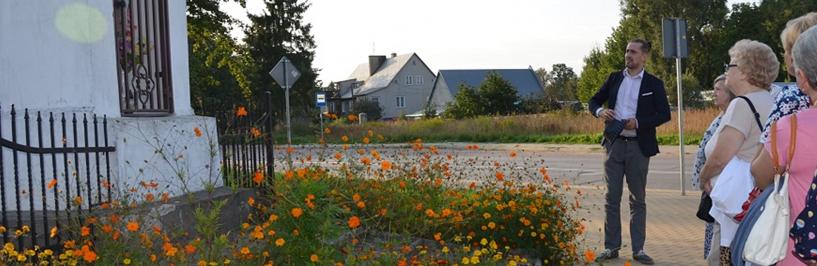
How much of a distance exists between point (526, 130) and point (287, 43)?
2711 centimetres

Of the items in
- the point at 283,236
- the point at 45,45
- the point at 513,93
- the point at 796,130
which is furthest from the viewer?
the point at 513,93

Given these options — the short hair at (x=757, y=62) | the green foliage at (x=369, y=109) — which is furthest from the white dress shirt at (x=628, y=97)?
the green foliage at (x=369, y=109)

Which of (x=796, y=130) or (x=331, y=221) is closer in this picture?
(x=796, y=130)

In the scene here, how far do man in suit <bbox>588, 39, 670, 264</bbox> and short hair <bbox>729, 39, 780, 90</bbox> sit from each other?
1.80 meters

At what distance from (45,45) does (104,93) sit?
51 cm

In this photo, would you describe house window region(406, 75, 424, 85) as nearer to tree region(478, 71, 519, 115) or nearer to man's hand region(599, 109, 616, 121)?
tree region(478, 71, 519, 115)

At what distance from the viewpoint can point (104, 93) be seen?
6.04 m

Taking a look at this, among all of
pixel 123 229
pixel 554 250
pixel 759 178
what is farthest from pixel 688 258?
pixel 123 229

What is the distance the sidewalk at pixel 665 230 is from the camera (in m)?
6.70

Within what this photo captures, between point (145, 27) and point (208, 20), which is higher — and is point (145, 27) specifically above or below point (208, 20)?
below

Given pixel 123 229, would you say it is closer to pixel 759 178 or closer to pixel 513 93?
pixel 759 178

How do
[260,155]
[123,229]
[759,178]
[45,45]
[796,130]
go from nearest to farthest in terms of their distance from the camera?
[796,130] < [759,178] < [123,229] < [45,45] < [260,155]

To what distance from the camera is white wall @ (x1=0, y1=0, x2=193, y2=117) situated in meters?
5.80

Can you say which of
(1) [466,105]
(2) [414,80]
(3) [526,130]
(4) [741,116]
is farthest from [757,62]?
(2) [414,80]
